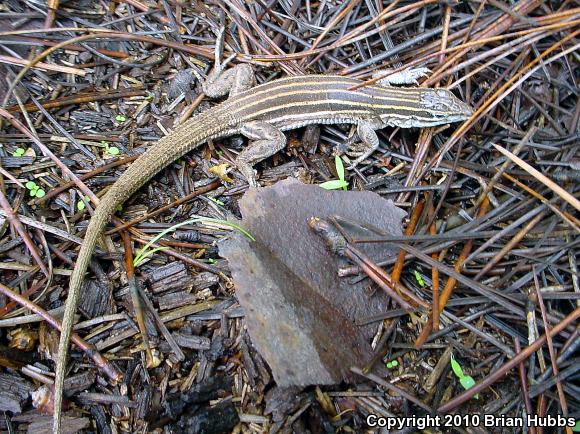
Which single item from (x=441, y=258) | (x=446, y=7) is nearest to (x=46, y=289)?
(x=441, y=258)

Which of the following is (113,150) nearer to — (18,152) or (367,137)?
(18,152)

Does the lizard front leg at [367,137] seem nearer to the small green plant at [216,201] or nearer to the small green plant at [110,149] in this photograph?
the small green plant at [216,201]

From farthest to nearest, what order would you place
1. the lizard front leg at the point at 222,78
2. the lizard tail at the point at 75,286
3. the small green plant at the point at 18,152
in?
the lizard front leg at the point at 222,78 → the small green plant at the point at 18,152 → the lizard tail at the point at 75,286

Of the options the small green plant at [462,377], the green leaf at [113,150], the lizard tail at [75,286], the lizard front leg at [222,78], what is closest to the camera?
the lizard tail at [75,286]

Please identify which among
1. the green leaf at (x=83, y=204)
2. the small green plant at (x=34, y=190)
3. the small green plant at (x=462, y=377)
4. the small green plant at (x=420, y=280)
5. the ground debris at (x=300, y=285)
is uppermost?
the small green plant at (x=34, y=190)

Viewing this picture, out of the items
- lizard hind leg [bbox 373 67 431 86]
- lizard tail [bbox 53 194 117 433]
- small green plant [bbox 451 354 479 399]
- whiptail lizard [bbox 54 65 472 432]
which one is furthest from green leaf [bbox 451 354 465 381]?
lizard hind leg [bbox 373 67 431 86]

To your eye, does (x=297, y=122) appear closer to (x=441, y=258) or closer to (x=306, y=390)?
(x=441, y=258)

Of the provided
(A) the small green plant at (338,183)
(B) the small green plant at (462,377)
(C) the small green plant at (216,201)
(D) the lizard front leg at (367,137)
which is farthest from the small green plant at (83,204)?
(B) the small green plant at (462,377)
